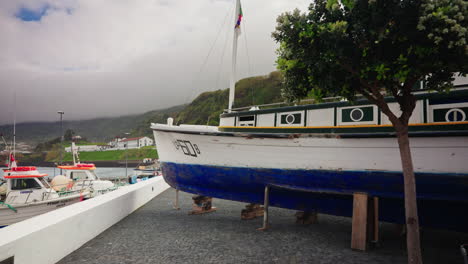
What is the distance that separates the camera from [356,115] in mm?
7562

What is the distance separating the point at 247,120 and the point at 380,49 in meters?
5.75

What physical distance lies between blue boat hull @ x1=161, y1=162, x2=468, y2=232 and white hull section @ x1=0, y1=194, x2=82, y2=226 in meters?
8.50

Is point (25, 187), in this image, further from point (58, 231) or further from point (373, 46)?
point (373, 46)

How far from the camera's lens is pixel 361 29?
13.9ft

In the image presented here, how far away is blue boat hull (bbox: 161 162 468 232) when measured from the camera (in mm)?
6453

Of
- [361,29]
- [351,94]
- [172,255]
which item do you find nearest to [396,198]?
[351,94]

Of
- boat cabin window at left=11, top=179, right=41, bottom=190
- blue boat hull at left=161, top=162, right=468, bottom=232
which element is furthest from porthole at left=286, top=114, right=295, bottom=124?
boat cabin window at left=11, top=179, right=41, bottom=190

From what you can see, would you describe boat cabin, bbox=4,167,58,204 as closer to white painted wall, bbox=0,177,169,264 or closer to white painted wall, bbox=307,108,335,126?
white painted wall, bbox=0,177,169,264

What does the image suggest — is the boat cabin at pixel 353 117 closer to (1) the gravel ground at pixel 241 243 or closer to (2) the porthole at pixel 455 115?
(2) the porthole at pixel 455 115

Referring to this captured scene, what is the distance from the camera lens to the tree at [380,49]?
12.1 ft

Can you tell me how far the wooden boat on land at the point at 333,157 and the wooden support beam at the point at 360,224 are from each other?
66 cm

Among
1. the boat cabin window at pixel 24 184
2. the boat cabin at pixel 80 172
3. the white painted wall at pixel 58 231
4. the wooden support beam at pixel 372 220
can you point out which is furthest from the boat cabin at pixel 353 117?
the boat cabin at pixel 80 172

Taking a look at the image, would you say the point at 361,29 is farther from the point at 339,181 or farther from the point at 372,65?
the point at 339,181

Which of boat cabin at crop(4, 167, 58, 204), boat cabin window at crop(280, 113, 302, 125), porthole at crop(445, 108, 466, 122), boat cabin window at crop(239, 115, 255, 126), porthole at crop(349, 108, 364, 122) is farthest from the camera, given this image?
boat cabin at crop(4, 167, 58, 204)
